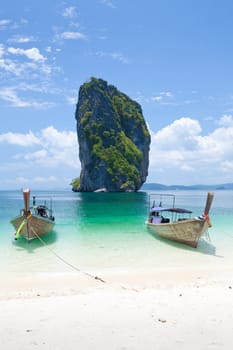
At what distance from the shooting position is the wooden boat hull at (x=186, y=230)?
53.7 feet

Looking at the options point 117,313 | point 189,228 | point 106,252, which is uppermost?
point 189,228

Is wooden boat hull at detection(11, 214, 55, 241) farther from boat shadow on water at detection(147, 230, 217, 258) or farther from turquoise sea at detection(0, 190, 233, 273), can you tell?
boat shadow on water at detection(147, 230, 217, 258)

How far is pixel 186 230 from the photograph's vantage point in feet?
55.7

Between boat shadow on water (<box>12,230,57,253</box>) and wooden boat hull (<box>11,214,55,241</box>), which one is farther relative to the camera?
wooden boat hull (<box>11,214,55,241</box>)

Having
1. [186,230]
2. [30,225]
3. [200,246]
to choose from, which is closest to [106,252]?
[186,230]

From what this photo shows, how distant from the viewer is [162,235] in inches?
762

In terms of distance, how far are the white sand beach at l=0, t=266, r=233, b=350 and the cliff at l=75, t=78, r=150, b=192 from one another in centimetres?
9718

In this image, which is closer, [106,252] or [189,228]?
[106,252]

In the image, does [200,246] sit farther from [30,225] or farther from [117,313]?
[117,313]

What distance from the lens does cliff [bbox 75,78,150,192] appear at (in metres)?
109

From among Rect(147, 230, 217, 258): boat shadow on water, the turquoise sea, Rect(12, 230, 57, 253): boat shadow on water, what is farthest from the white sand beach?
Rect(12, 230, 57, 253): boat shadow on water

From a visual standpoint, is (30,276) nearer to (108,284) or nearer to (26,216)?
(108,284)

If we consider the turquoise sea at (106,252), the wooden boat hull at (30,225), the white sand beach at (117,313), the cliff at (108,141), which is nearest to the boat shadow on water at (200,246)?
the turquoise sea at (106,252)

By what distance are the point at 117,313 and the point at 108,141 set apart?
358 feet
